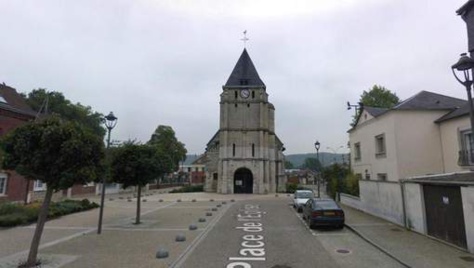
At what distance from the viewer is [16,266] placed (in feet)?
29.6

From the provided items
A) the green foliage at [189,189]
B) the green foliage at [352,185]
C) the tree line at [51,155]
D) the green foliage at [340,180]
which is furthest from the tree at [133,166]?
the green foliage at [189,189]

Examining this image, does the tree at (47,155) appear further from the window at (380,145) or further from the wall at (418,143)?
the window at (380,145)

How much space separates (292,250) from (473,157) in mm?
12540

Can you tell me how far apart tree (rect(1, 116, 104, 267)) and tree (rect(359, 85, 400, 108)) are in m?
33.4

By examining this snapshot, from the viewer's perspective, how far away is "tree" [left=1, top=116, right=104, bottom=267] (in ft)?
30.0

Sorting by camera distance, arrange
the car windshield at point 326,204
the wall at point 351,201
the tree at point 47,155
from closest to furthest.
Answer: the tree at point 47,155 < the car windshield at point 326,204 < the wall at point 351,201

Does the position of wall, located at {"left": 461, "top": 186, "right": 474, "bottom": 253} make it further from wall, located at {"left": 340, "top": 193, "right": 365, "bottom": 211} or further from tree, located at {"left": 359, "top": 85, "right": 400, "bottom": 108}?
tree, located at {"left": 359, "top": 85, "right": 400, "bottom": 108}

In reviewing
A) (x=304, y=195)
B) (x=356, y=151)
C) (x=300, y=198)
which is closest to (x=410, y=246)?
(x=300, y=198)

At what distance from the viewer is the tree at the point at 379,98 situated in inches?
1438

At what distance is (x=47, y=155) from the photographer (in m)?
9.21

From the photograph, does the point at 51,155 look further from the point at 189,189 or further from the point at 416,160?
the point at 189,189

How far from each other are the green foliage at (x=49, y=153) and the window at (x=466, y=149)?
18.7 meters

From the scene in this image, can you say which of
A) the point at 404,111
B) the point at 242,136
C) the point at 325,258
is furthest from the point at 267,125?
the point at 325,258

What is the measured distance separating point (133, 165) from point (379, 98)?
3026 centimetres
